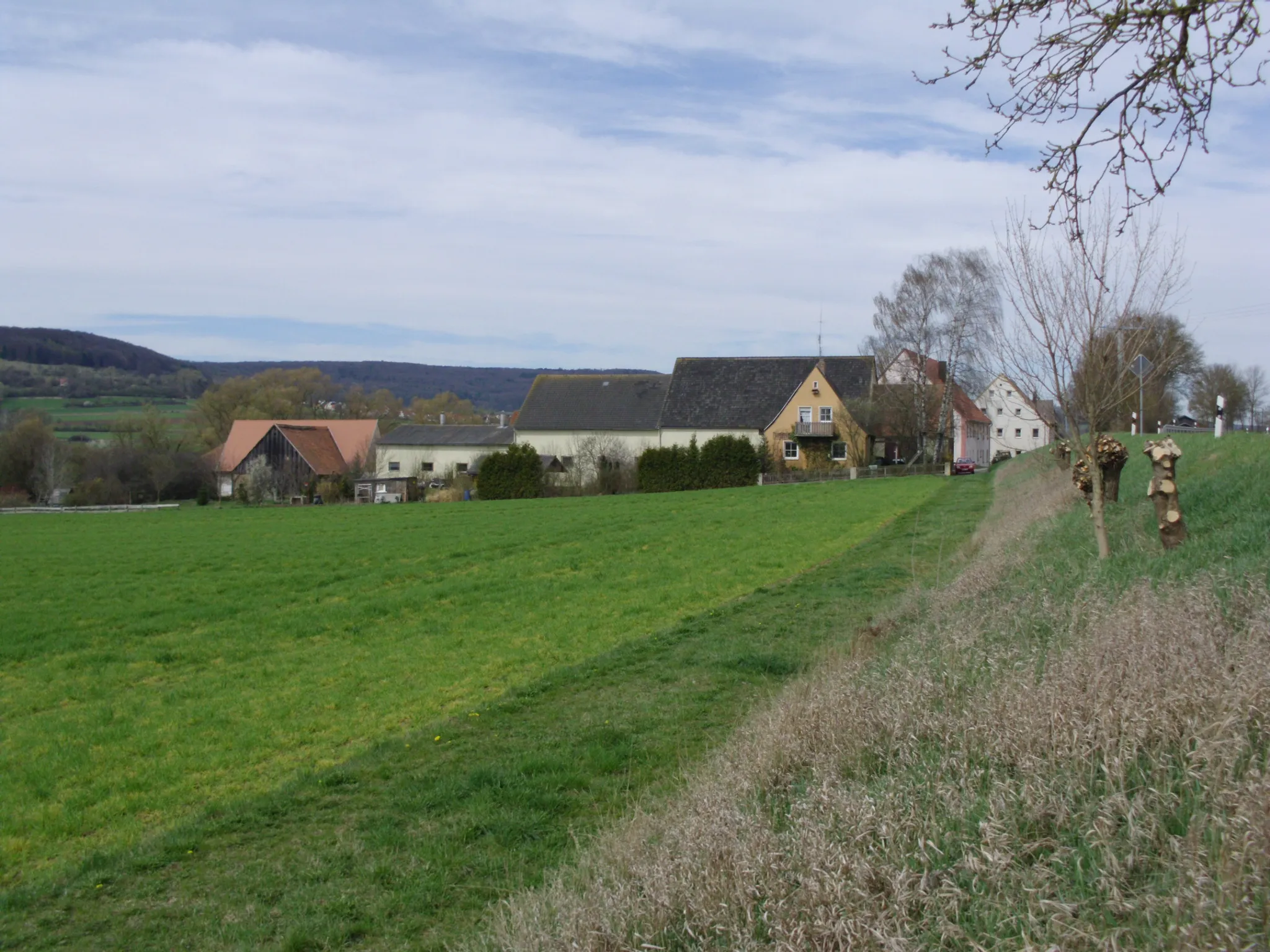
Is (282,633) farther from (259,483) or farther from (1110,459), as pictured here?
(259,483)

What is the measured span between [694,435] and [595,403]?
30.1 feet

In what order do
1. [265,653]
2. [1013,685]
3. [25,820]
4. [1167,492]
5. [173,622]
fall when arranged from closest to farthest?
[1013,685] → [25,820] → [1167,492] → [265,653] → [173,622]

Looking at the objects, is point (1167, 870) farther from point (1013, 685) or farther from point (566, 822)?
point (566, 822)

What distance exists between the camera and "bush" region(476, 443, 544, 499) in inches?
2306

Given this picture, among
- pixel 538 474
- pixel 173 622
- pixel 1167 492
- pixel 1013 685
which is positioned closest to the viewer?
pixel 1013 685

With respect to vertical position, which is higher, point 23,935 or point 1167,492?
point 1167,492

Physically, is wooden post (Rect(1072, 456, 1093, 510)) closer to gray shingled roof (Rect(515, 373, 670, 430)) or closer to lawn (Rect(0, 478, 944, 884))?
lawn (Rect(0, 478, 944, 884))

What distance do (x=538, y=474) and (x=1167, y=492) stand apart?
49684mm

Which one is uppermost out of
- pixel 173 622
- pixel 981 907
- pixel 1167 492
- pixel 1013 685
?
pixel 1167 492

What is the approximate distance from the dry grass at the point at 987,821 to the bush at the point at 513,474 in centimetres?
5309

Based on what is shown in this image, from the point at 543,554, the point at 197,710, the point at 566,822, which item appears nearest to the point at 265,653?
the point at 197,710

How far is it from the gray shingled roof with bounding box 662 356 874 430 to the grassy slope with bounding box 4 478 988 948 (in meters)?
53.7

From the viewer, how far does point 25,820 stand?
24.0 ft

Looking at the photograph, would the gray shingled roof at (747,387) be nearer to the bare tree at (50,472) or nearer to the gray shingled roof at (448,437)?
the gray shingled roof at (448,437)
